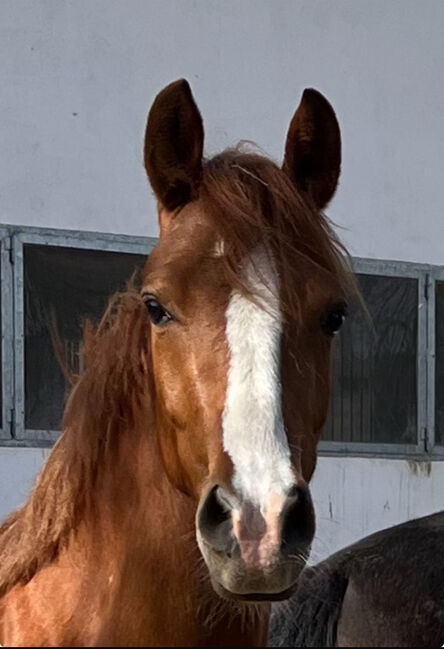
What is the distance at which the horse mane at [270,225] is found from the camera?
2748mm

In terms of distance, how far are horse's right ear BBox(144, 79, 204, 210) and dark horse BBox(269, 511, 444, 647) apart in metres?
1.57

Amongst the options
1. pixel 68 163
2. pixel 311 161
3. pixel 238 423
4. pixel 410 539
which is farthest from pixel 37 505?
pixel 68 163

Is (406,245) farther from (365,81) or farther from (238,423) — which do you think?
(238,423)

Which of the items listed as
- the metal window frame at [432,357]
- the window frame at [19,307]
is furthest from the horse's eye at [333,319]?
the metal window frame at [432,357]

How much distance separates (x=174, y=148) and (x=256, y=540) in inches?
33.8

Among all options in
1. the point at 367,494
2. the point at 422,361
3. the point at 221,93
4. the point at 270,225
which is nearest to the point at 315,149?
the point at 270,225

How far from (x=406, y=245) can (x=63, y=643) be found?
149 inches

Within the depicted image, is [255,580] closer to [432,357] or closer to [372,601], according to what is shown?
[372,601]

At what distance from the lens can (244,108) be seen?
596 cm

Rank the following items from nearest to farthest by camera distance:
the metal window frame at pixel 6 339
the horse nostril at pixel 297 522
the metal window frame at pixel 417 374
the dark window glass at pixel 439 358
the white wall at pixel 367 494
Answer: the horse nostril at pixel 297 522 → the metal window frame at pixel 6 339 → the white wall at pixel 367 494 → the metal window frame at pixel 417 374 → the dark window glass at pixel 439 358

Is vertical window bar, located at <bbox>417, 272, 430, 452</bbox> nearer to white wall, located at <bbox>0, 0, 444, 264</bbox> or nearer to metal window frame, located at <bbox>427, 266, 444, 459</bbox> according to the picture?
metal window frame, located at <bbox>427, 266, 444, 459</bbox>

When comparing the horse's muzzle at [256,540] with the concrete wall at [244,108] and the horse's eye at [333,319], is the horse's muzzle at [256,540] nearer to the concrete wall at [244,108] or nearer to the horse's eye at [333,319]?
the horse's eye at [333,319]

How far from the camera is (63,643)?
9.11 ft

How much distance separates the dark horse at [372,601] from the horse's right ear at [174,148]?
1566 millimetres
